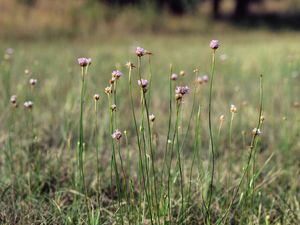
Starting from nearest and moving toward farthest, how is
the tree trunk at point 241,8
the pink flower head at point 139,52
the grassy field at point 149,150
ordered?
the pink flower head at point 139,52, the grassy field at point 149,150, the tree trunk at point 241,8

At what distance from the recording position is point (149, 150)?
115 inches

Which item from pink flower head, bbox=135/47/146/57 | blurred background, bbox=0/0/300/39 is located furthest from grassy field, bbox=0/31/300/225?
blurred background, bbox=0/0/300/39

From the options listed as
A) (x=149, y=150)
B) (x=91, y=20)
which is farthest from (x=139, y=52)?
(x=91, y=20)

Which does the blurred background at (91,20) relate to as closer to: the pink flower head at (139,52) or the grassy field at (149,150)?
the grassy field at (149,150)

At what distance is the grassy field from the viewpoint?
70.6 inches

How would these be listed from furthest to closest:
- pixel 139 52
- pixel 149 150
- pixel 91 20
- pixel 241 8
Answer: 1. pixel 241 8
2. pixel 91 20
3. pixel 149 150
4. pixel 139 52

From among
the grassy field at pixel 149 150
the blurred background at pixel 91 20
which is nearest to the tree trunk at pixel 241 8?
the blurred background at pixel 91 20

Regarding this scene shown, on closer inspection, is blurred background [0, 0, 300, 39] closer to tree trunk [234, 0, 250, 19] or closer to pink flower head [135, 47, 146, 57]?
tree trunk [234, 0, 250, 19]

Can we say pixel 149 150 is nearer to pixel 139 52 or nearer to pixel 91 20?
pixel 139 52

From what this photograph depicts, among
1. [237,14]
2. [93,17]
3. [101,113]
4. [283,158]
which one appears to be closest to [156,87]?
[101,113]

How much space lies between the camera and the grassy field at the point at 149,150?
5.88ft

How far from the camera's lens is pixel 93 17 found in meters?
11.9

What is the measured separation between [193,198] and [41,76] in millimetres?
3744

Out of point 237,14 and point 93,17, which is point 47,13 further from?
point 237,14
